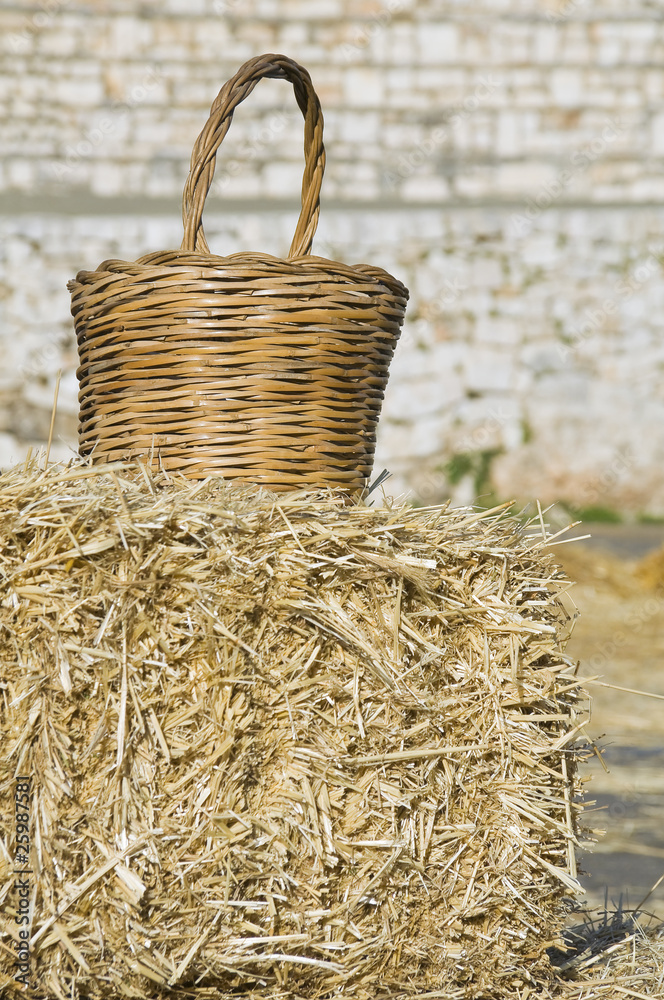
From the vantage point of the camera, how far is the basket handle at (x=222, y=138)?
1.55m

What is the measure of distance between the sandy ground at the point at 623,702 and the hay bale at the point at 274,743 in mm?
172

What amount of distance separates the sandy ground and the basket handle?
795 millimetres

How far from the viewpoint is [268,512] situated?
1315mm

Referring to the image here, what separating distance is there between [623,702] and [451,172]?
322 cm

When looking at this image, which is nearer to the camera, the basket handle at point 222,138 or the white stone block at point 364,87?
the basket handle at point 222,138

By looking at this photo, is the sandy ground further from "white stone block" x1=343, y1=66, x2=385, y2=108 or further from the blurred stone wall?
"white stone block" x1=343, y1=66, x2=385, y2=108

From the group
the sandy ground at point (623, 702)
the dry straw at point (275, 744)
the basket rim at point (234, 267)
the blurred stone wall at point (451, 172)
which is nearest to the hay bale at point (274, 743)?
the dry straw at point (275, 744)

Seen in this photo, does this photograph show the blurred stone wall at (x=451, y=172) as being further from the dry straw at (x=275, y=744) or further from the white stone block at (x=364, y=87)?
the dry straw at (x=275, y=744)

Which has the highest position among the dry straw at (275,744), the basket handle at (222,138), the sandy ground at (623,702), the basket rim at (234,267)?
the basket handle at (222,138)

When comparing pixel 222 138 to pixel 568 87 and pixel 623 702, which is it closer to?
pixel 623 702

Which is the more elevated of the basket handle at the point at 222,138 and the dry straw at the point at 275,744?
the basket handle at the point at 222,138

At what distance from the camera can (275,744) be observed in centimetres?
131

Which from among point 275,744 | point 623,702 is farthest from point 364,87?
point 275,744

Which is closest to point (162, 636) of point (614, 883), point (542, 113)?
point (614, 883)
